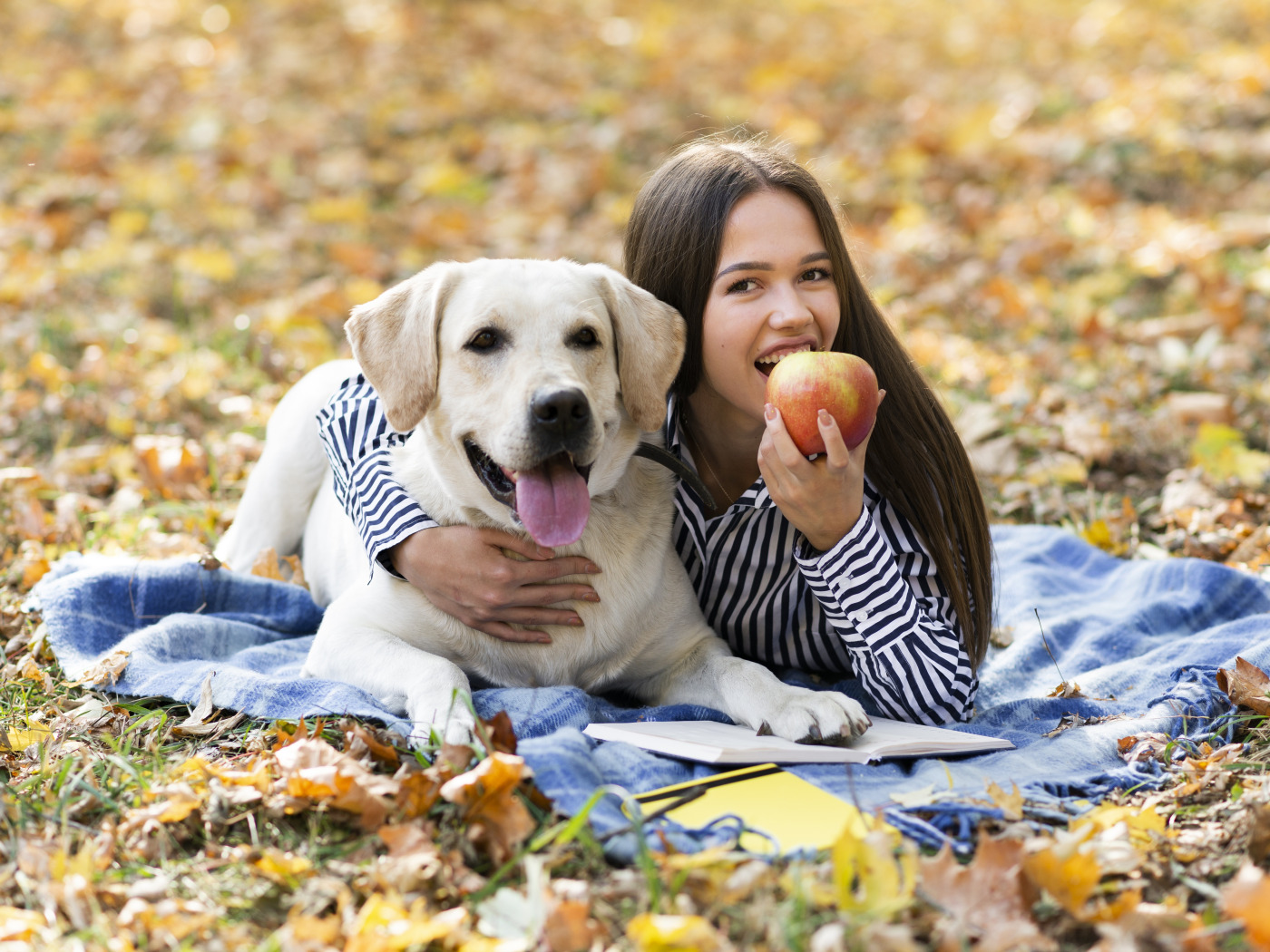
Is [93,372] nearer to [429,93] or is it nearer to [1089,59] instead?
[429,93]

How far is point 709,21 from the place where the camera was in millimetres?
12352

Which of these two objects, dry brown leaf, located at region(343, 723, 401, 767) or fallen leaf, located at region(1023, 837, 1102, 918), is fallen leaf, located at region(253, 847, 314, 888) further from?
fallen leaf, located at region(1023, 837, 1102, 918)

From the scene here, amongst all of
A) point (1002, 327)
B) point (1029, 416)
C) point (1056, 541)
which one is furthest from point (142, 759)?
point (1002, 327)

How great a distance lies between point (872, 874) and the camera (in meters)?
1.76

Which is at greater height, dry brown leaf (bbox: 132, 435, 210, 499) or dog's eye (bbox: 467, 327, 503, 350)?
dog's eye (bbox: 467, 327, 503, 350)

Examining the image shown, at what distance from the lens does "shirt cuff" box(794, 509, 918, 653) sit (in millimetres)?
2672

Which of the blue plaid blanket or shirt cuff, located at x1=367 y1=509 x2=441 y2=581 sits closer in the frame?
the blue plaid blanket

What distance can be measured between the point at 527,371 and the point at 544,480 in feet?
0.86

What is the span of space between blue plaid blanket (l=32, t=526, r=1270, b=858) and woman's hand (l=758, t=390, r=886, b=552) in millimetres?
553

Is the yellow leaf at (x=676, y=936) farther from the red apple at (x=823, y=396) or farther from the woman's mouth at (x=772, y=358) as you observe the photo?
the woman's mouth at (x=772, y=358)

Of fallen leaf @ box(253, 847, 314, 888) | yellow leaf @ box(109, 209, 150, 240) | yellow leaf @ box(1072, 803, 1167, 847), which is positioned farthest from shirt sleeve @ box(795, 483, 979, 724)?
yellow leaf @ box(109, 209, 150, 240)

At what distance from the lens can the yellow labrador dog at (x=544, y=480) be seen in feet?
8.32

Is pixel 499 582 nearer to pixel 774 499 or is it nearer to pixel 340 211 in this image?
pixel 774 499

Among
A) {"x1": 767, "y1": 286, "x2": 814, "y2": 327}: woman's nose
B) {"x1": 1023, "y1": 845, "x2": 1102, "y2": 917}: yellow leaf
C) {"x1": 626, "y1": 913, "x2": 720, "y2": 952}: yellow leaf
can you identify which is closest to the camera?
{"x1": 626, "y1": 913, "x2": 720, "y2": 952}: yellow leaf
